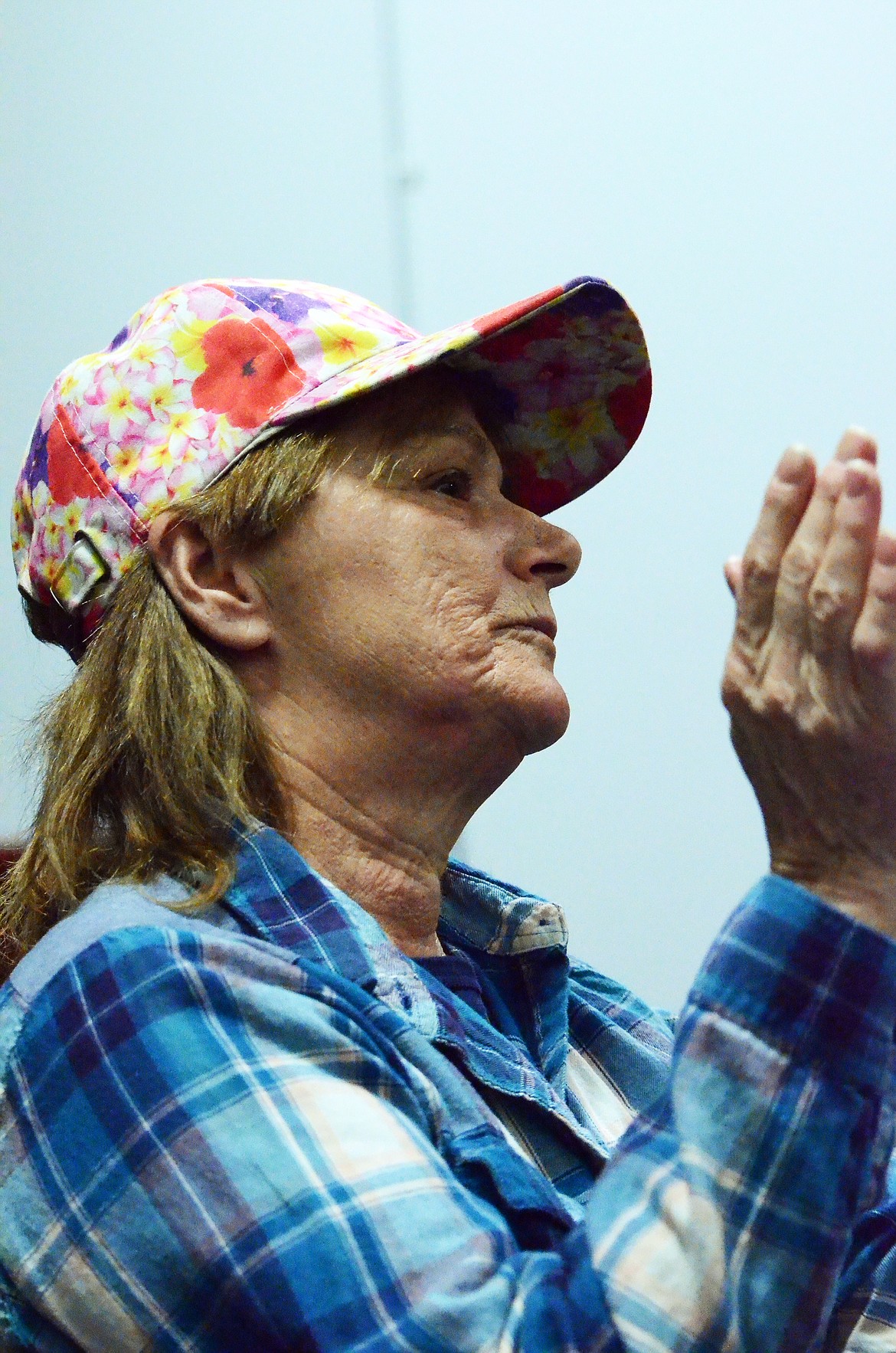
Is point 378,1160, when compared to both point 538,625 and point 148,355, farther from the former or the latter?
point 148,355

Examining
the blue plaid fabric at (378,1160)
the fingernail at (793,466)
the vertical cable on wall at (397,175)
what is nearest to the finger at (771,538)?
the fingernail at (793,466)

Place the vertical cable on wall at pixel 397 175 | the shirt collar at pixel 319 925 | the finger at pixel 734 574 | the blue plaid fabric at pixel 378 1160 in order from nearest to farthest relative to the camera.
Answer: the blue plaid fabric at pixel 378 1160
the finger at pixel 734 574
the shirt collar at pixel 319 925
the vertical cable on wall at pixel 397 175

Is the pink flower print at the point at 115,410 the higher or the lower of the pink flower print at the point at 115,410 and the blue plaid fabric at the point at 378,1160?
the higher

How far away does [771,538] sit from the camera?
78 cm

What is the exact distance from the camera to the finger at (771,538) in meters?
0.77

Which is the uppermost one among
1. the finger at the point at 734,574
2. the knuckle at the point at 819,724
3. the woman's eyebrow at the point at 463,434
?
the woman's eyebrow at the point at 463,434

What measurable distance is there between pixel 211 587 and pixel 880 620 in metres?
0.54

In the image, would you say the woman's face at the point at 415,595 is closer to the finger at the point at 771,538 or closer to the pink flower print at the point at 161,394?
the pink flower print at the point at 161,394

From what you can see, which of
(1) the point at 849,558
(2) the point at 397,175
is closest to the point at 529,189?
(2) the point at 397,175

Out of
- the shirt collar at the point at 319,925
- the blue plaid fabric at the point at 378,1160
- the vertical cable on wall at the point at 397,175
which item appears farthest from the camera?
the vertical cable on wall at the point at 397,175

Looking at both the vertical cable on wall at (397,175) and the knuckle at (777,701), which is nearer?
the knuckle at (777,701)

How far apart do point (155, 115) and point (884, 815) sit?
1522mm

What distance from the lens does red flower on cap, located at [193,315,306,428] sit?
1107 millimetres

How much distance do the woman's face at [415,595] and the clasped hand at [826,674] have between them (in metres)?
0.29
